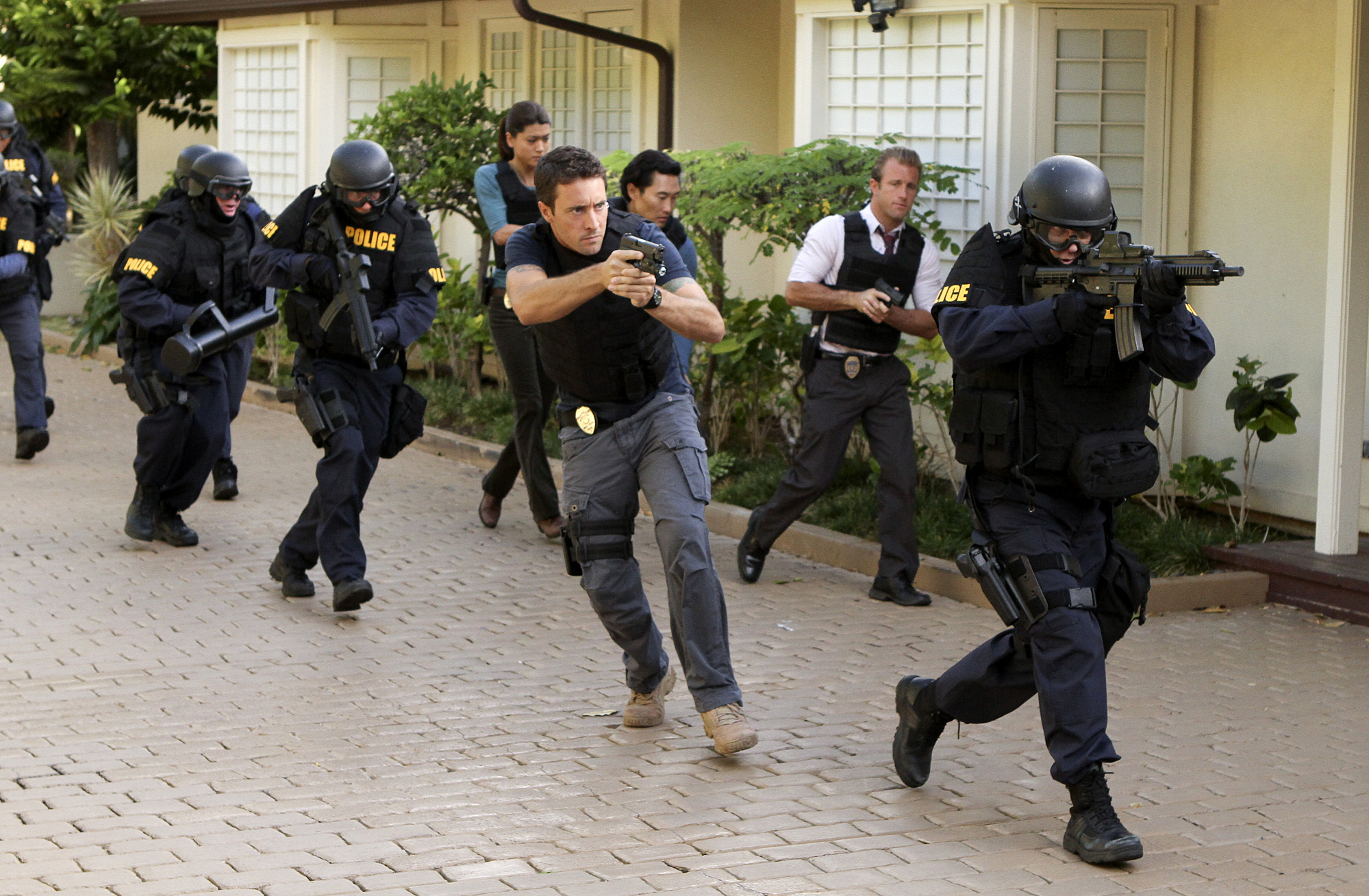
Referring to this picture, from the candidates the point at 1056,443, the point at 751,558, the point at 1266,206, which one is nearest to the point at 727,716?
the point at 1056,443

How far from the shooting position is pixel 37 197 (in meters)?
11.1

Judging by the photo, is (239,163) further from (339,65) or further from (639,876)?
(339,65)

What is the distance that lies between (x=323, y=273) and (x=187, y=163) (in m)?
3.00

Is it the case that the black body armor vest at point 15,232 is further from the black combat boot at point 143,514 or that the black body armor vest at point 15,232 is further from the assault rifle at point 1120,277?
the assault rifle at point 1120,277

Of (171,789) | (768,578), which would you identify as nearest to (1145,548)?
(768,578)

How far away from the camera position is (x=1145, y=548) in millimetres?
8211

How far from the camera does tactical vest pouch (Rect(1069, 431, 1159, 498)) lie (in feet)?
15.8

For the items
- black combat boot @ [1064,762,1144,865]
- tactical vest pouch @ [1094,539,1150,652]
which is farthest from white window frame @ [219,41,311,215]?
black combat boot @ [1064,762,1144,865]

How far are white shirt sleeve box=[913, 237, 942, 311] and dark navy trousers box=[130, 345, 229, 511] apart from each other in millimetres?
3734

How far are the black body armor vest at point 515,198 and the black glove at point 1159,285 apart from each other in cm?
455

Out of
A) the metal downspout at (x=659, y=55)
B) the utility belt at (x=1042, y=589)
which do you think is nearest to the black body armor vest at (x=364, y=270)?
the utility belt at (x=1042, y=589)

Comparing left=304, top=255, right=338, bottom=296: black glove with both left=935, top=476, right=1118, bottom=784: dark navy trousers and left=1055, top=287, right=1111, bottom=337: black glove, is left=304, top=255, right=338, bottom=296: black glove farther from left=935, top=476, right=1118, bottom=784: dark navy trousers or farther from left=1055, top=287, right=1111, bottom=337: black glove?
left=1055, top=287, right=1111, bottom=337: black glove

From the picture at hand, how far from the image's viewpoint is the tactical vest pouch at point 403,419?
7.57m

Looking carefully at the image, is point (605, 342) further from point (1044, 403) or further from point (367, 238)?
point (367, 238)
